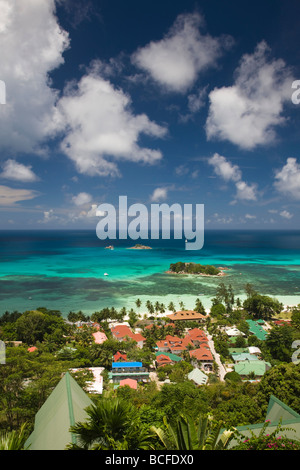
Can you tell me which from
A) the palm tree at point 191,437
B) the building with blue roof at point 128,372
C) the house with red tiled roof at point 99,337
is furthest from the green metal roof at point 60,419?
the house with red tiled roof at point 99,337

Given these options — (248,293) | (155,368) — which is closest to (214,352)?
(155,368)

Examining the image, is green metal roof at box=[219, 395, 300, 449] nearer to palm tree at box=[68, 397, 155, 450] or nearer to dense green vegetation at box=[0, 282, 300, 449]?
dense green vegetation at box=[0, 282, 300, 449]

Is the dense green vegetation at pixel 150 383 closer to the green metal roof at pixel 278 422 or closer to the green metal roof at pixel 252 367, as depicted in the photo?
the green metal roof at pixel 278 422

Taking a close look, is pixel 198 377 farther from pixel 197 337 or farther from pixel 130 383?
pixel 197 337

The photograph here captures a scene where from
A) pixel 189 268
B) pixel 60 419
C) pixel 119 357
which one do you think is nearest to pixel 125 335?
pixel 119 357
